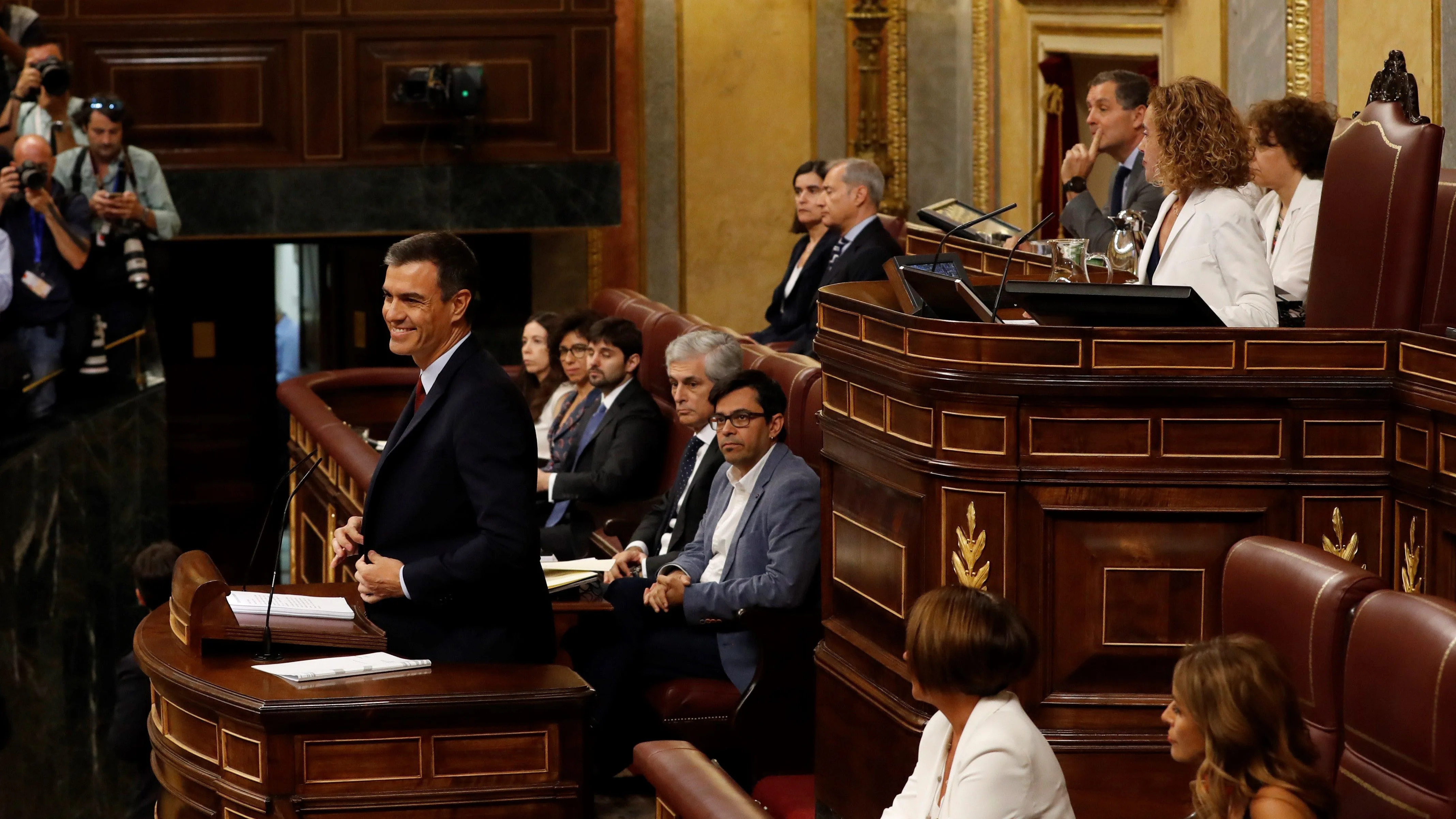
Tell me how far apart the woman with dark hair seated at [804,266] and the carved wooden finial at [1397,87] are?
3.44 m

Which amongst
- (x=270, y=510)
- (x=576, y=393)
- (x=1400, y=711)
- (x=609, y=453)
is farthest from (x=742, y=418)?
(x=1400, y=711)

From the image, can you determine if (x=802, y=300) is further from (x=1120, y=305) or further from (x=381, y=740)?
(x=381, y=740)

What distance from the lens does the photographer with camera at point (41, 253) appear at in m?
7.32


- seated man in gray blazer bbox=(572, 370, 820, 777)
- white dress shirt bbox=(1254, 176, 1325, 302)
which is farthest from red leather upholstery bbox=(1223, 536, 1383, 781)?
seated man in gray blazer bbox=(572, 370, 820, 777)

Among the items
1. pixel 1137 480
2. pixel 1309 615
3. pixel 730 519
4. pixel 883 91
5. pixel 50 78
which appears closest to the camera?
pixel 1309 615

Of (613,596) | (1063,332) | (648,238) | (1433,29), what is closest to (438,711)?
(1063,332)

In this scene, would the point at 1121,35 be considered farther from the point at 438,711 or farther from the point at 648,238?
the point at 438,711

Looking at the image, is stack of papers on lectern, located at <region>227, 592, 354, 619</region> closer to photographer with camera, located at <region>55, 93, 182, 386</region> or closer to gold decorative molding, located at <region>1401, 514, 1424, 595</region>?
gold decorative molding, located at <region>1401, 514, 1424, 595</region>

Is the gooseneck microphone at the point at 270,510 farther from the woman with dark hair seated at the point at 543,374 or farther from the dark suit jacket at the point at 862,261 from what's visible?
the dark suit jacket at the point at 862,261

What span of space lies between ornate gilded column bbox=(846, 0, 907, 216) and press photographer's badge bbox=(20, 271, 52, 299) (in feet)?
15.9

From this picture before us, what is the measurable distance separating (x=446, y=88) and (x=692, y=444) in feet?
16.0

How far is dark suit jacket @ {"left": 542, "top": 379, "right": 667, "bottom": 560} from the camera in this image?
5.88 metres

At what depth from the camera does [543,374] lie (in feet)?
23.8

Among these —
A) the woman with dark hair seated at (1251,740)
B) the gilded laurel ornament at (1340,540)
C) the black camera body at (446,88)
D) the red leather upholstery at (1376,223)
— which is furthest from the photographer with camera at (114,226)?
the woman with dark hair seated at (1251,740)
